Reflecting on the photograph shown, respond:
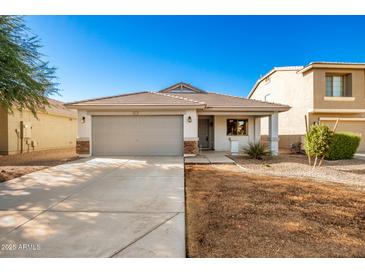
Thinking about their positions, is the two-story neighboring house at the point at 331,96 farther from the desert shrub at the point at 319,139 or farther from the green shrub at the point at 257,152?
the desert shrub at the point at 319,139

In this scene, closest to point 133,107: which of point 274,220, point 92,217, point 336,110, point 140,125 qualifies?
point 140,125

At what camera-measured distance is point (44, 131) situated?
16391 millimetres

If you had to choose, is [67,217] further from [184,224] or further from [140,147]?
[140,147]

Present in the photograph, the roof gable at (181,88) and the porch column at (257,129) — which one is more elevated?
the roof gable at (181,88)

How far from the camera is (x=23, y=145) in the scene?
14211mm

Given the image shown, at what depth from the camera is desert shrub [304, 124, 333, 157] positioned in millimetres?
8414

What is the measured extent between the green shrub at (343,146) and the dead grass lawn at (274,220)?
6.18m

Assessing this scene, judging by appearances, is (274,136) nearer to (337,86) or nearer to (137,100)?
(337,86)

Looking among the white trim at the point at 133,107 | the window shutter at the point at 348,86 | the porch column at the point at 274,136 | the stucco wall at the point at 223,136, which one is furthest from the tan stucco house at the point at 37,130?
the window shutter at the point at 348,86

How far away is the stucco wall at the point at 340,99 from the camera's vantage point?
51.3 feet

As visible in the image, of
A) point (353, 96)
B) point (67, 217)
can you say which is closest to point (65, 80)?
point (67, 217)

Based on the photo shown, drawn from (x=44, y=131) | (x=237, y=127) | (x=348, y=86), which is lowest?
(x=44, y=131)

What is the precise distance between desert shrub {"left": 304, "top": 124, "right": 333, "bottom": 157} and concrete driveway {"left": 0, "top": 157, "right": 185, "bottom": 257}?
6128 mm

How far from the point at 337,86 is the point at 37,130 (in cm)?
2351
